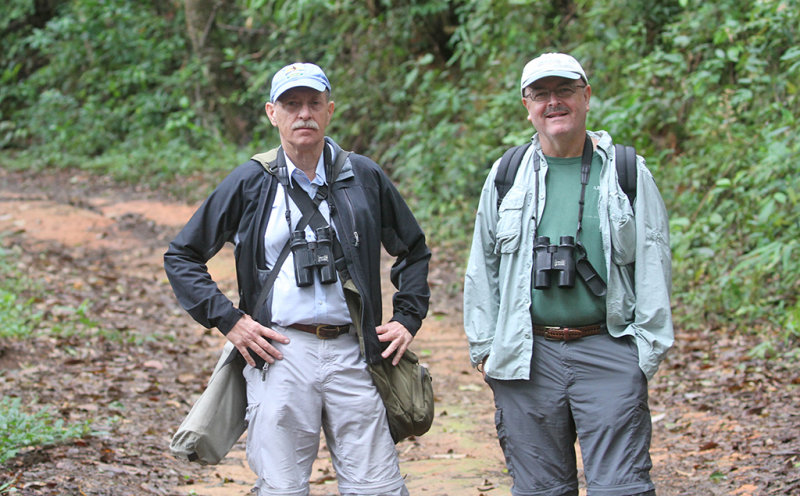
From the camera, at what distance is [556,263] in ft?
10.9

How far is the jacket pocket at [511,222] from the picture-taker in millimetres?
3439

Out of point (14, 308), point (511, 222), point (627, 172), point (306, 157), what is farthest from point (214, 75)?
point (627, 172)

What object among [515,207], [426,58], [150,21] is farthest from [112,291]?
[150,21]

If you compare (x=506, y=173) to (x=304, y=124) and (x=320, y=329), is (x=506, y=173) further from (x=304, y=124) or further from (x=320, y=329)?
(x=320, y=329)

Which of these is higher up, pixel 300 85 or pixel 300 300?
pixel 300 85

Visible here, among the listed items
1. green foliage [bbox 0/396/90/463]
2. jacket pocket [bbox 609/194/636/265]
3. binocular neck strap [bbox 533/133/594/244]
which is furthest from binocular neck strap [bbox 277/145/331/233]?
green foliage [bbox 0/396/90/463]

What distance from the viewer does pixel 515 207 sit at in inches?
136

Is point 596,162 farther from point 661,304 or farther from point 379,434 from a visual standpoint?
point 379,434

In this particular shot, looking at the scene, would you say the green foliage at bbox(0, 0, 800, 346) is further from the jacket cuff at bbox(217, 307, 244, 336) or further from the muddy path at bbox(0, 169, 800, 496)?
the jacket cuff at bbox(217, 307, 244, 336)

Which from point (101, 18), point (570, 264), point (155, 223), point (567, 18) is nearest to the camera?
point (570, 264)

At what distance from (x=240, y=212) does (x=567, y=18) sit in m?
10.2

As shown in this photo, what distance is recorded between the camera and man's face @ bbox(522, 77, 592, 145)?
11.1ft

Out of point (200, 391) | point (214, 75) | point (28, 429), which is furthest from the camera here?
point (214, 75)

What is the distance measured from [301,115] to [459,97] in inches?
426
